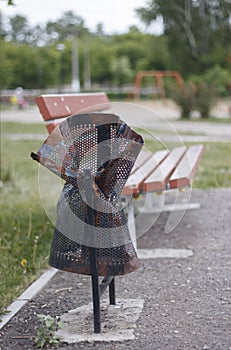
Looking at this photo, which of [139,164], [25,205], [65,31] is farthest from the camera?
[65,31]

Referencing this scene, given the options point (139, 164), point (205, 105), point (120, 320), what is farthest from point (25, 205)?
point (205, 105)

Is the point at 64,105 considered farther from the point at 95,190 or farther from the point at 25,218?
the point at 95,190

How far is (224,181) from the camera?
26.6ft

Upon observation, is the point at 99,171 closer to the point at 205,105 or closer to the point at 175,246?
the point at 175,246

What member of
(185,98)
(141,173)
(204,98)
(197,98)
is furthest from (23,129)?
(141,173)

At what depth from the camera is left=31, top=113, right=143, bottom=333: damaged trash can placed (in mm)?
3451

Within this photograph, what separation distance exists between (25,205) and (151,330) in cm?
344

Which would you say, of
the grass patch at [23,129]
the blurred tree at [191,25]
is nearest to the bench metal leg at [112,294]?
the grass patch at [23,129]

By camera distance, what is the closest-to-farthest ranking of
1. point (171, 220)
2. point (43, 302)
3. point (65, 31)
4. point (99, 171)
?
1. point (99, 171)
2. point (43, 302)
3. point (171, 220)
4. point (65, 31)

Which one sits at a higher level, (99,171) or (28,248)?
(99,171)

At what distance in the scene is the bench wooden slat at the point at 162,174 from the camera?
4.95 m

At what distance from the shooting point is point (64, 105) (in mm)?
5555

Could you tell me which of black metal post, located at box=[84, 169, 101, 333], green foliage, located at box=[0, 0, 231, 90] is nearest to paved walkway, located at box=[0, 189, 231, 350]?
black metal post, located at box=[84, 169, 101, 333]

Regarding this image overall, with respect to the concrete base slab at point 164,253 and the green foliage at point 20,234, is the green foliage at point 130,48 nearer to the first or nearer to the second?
the green foliage at point 20,234
